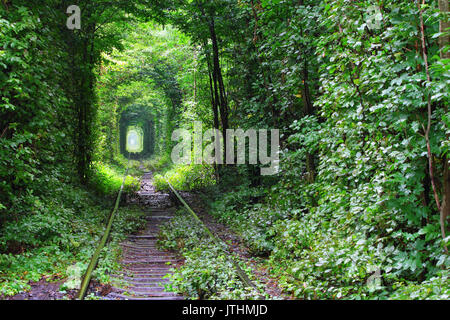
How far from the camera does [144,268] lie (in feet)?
22.0

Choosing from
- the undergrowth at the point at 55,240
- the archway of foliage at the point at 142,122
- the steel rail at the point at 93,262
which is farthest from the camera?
the archway of foliage at the point at 142,122

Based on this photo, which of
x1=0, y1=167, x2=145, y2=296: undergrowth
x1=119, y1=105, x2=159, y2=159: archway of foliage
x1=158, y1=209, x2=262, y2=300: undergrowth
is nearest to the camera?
x1=158, y1=209, x2=262, y2=300: undergrowth

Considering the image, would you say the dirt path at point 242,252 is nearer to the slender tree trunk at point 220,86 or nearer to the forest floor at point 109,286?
the forest floor at point 109,286

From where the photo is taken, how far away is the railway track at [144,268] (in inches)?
208

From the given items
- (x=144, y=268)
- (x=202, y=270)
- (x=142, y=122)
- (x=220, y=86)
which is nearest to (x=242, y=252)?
(x=144, y=268)

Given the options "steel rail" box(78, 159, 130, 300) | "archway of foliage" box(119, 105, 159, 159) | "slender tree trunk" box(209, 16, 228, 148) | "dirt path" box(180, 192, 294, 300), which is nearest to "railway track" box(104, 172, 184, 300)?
"steel rail" box(78, 159, 130, 300)

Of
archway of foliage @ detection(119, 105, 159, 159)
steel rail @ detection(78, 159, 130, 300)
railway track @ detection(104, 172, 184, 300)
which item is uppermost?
archway of foliage @ detection(119, 105, 159, 159)

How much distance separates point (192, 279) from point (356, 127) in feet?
11.6

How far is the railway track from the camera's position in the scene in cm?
527

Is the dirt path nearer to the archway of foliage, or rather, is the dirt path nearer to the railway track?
the railway track

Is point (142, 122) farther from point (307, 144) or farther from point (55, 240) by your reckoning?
point (307, 144)

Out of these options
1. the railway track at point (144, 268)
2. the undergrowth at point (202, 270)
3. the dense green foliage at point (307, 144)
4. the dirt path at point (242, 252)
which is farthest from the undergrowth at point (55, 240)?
the dirt path at point (242, 252)

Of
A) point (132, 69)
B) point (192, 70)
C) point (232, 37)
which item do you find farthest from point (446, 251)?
point (132, 69)

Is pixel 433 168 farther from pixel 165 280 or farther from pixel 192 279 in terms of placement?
pixel 165 280
